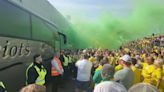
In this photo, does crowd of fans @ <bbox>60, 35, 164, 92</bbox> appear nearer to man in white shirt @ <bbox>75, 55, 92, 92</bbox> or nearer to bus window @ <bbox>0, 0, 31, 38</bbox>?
man in white shirt @ <bbox>75, 55, 92, 92</bbox>

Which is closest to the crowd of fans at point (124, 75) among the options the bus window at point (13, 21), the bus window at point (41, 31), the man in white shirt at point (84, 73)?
the man in white shirt at point (84, 73)

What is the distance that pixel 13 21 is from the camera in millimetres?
10258

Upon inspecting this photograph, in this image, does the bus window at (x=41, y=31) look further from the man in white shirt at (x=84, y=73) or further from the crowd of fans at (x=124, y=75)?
the crowd of fans at (x=124, y=75)

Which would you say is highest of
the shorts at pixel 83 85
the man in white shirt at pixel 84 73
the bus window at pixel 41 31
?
the bus window at pixel 41 31

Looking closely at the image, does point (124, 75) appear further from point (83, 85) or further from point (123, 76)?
point (83, 85)

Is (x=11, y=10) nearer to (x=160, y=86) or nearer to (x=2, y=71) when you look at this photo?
(x=2, y=71)

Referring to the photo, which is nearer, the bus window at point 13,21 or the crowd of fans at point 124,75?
the crowd of fans at point 124,75

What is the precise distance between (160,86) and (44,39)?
7.02 metres

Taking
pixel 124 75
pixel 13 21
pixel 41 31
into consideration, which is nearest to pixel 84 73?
pixel 13 21

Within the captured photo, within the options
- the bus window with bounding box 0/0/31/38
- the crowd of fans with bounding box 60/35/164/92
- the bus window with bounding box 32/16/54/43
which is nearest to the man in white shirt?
the crowd of fans with bounding box 60/35/164/92

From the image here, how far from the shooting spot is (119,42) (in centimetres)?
6306

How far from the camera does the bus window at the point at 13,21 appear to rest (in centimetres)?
926

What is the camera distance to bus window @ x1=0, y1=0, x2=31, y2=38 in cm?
926

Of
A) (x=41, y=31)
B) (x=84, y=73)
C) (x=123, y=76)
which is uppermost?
(x=41, y=31)
